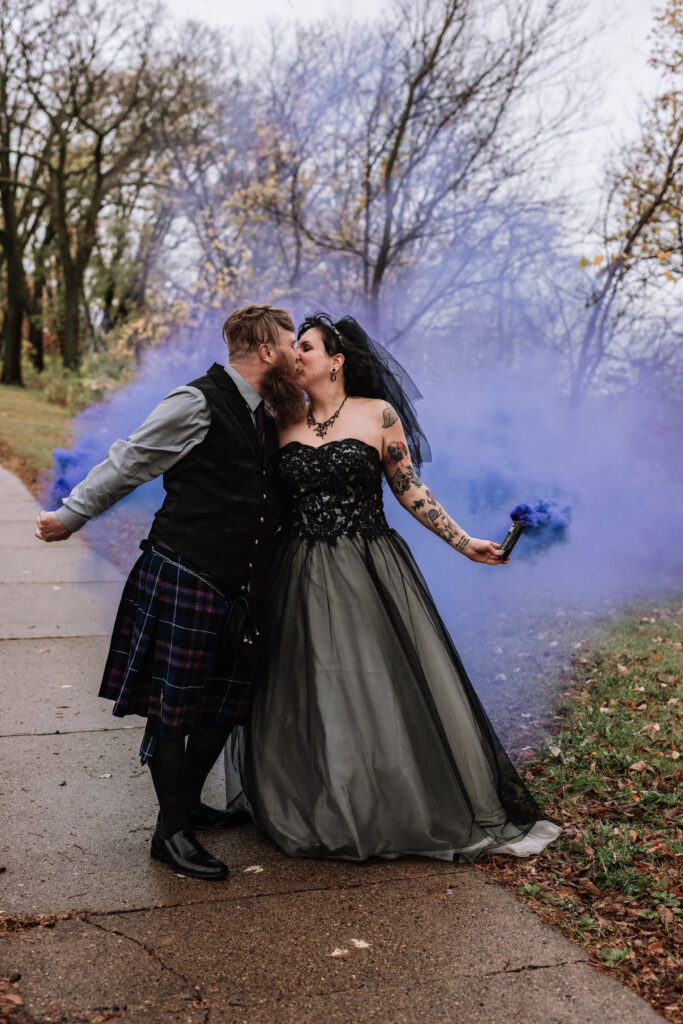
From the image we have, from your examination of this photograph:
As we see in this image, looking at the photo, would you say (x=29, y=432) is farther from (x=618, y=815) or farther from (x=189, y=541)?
(x=618, y=815)

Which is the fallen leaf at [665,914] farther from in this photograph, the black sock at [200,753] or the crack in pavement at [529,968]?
the black sock at [200,753]

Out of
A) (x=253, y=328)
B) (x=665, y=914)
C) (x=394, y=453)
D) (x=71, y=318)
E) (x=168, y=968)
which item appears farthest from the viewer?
(x=71, y=318)

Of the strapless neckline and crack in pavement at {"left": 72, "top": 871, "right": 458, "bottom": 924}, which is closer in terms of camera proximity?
crack in pavement at {"left": 72, "top": 871, "right": 458, "bottom": 924}

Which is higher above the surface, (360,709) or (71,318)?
(71,318)

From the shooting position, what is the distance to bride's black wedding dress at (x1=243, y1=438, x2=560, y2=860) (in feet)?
10.9

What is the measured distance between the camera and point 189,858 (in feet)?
10.6

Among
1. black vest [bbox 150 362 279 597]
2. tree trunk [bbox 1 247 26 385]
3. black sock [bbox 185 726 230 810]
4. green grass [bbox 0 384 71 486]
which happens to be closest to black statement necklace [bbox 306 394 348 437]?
black vest [bbox 150 362 279 597]

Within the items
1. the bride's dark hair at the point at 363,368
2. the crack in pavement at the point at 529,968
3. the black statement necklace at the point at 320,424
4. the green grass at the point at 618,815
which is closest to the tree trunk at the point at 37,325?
the green grass at the point at 618,815

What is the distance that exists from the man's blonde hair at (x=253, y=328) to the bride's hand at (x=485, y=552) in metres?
1.12

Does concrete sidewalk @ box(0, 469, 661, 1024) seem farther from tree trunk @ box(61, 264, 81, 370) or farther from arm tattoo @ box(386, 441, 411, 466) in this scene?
tree trunk @ box(61, 264, 81, 370)

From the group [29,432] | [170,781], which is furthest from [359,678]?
[29,432]

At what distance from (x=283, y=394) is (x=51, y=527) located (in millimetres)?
972

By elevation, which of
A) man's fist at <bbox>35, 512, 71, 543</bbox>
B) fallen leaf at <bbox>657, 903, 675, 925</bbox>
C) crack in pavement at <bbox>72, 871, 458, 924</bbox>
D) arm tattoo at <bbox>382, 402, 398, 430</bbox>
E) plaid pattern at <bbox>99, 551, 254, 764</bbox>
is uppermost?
arm tattoo at <bbox>382, 402, 398, 430</bbox>

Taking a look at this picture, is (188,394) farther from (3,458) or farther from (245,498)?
(3,458)
